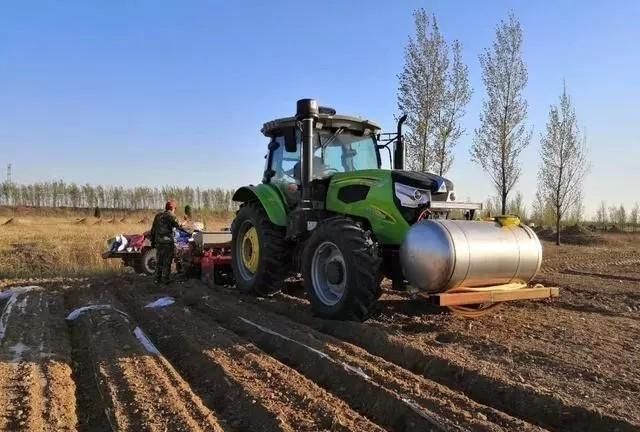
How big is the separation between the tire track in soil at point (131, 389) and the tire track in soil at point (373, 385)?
40.1 inches

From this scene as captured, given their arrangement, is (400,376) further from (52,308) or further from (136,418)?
(52,308)

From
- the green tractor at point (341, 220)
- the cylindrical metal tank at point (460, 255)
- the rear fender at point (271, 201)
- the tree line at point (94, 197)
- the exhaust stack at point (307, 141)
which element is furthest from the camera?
the tree line at point (94, 197)

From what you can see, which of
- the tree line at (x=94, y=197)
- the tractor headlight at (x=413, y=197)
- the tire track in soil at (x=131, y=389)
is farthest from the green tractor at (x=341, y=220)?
the tree line at (x=94, y=197)

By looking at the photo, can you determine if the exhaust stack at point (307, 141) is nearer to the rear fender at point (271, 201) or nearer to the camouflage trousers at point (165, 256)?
the rear fender at point (271, 201)

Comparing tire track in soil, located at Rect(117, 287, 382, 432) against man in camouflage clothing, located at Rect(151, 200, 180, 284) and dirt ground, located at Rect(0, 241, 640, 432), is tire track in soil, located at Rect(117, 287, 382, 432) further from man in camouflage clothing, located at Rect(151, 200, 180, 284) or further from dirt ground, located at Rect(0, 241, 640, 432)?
man in camouflage clothing, located at Rect(151, 200, 180, 284)

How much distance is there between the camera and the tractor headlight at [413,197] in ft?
21.7

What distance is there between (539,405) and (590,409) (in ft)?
1.05

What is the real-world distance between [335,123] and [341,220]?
1.88 metres

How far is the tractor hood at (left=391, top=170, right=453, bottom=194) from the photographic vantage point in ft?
21.7

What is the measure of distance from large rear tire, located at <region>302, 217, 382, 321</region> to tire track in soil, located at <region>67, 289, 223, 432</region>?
6.56 ft

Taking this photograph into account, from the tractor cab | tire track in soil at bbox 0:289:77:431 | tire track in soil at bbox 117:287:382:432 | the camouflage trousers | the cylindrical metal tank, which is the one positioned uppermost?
the tractor cab

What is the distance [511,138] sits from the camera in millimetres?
19594

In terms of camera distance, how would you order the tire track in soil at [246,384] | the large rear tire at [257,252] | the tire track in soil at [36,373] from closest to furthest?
1. the tire track in soil at [246,384]
2. the tire track in soil at [36,373]
3. the large rear tire at [257,252]

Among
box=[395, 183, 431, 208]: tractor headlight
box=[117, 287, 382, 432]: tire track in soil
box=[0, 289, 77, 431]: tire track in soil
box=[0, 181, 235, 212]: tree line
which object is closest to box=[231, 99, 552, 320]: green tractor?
box=[395, 183, 431, 208]: tractor headlight
